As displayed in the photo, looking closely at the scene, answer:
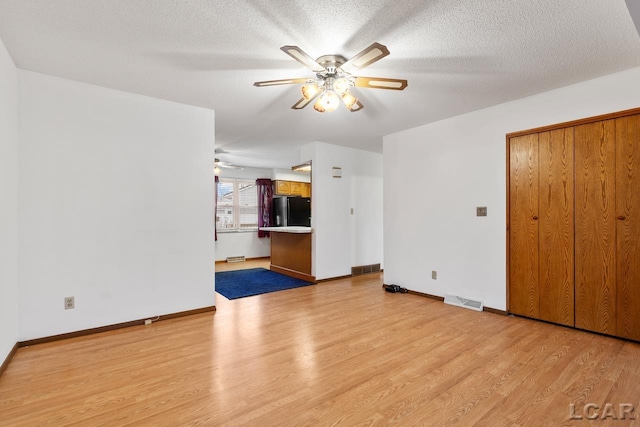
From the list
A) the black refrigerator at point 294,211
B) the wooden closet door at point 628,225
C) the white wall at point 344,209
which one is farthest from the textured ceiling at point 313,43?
the black refrigerator at point 294,211

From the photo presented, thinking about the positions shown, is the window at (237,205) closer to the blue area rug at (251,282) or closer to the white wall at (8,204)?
the blue area rug at (251,282)

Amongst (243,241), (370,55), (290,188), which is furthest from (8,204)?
(290,188)

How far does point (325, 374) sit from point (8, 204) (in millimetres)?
2800

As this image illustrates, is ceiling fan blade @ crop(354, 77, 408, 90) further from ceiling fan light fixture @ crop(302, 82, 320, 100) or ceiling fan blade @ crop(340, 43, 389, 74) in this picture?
ceiling fan light fixture @ crop(302, 82, 320, 100)

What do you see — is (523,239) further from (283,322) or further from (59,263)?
(59,263)

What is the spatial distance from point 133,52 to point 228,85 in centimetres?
81

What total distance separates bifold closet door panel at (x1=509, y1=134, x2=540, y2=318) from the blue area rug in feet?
9.82

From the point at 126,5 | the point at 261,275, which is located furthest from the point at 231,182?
the point at 126,5

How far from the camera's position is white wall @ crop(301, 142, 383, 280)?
5117 mm

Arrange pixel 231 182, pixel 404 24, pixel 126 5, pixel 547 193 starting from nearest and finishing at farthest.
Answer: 1. pixel 126 5
2. pixel 404 24
3. pixel 547 193
4. pixel 231 182

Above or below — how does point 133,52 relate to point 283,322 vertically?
above

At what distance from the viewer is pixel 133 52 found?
234 centimetres

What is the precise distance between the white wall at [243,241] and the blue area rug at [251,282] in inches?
57.3

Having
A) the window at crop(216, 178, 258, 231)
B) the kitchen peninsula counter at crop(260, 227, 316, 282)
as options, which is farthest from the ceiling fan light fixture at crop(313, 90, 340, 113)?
the window at crop(216, 178, 258, 231)
